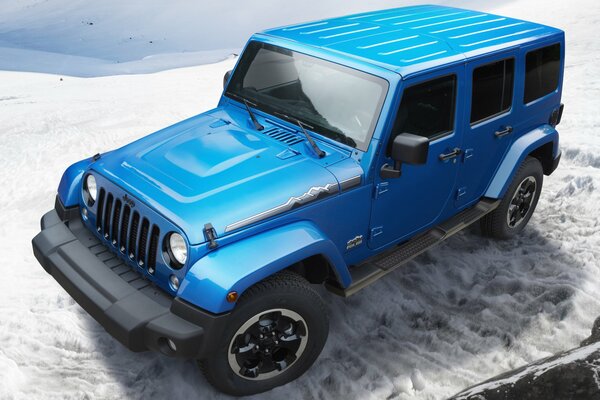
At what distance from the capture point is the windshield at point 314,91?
364 centimetres

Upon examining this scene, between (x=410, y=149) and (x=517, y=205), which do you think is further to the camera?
(x=517, y=205)

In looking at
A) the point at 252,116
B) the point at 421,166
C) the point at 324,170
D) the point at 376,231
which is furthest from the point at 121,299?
the point at 421,166

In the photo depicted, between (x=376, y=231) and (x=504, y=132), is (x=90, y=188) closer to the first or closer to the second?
(x=376, y=231)

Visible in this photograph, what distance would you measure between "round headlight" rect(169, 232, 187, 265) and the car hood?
0.26ft

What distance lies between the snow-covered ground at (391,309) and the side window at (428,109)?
1.25 m

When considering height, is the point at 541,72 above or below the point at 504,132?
above

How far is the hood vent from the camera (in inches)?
147

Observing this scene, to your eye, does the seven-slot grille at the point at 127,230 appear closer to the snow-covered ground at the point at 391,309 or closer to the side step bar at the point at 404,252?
the snow-covered ground at the point at 391,309

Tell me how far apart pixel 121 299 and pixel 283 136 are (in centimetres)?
139

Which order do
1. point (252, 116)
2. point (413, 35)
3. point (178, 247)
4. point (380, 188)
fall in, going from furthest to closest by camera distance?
1. point (413, 35)
2. point (252, 116)
3. point (380, 188)
4. point (178, 247)

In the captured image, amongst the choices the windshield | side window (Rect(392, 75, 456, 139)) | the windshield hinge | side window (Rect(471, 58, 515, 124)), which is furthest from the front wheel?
side window (Rect(471, 58, 515, 124))

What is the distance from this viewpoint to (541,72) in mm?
4672

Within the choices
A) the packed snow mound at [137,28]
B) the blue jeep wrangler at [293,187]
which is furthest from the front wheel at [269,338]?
the packed snow mound at [137,28]

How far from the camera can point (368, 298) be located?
434cm
